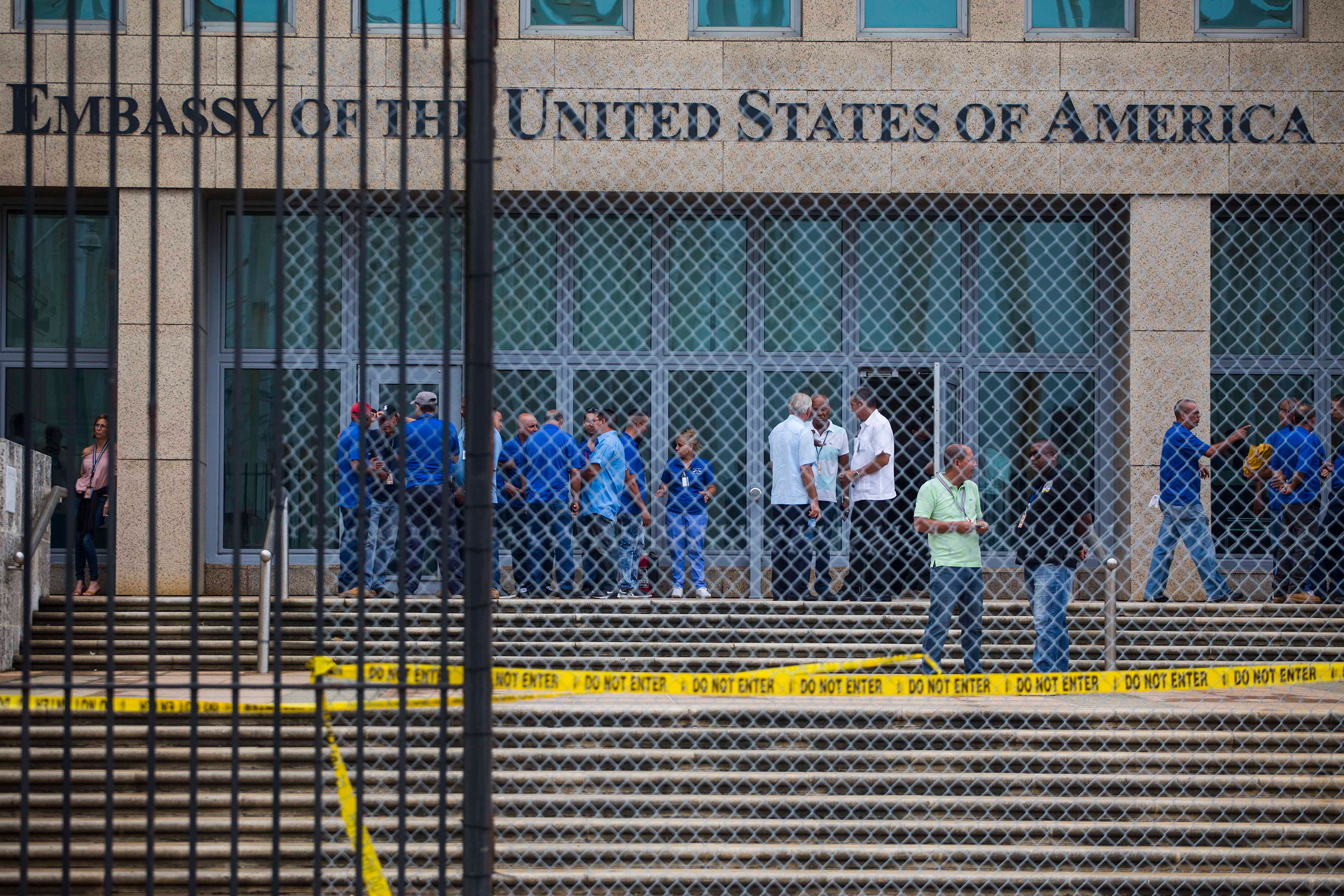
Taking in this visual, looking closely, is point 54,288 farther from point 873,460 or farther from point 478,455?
point 478,455

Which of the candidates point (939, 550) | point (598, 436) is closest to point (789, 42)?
point (598, 436)

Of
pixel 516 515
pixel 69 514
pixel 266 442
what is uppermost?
pixel 266 442

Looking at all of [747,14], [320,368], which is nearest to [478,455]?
[320,368]

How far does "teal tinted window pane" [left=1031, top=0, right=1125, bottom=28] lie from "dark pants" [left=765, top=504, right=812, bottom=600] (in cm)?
600

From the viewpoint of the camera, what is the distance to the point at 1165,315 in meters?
11.6

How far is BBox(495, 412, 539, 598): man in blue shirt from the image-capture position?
30.6 feet

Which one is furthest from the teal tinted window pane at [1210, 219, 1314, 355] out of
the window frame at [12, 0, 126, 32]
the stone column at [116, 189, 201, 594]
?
the window frame at [12, 0, 126, 32]

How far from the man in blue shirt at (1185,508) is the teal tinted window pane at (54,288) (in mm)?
9683

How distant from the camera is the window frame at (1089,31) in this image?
12.0 m

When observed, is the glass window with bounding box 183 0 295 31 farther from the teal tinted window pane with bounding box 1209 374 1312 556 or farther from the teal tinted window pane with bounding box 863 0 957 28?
the teal tinted window pane with bounding box 1209 374 1312 556

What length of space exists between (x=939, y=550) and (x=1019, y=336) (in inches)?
183

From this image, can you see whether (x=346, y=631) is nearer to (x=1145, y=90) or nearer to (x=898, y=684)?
(x=898, y=684)

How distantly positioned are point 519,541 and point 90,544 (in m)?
4.09

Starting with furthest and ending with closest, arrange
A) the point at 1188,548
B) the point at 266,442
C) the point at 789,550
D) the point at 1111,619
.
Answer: the point at 266,442, the point at 789,550, the point at 1188,548, the point at 1111,619
